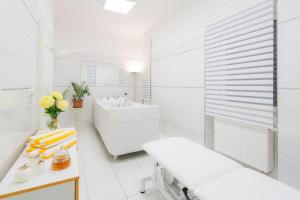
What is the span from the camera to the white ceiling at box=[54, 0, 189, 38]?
2973 millimetres

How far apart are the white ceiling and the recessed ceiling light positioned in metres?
0.12

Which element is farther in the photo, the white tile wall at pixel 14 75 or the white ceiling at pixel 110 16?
the white ceiling at pixel 110 16

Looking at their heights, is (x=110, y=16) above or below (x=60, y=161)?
above

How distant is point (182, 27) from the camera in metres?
3.02

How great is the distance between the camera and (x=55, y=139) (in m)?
1.29

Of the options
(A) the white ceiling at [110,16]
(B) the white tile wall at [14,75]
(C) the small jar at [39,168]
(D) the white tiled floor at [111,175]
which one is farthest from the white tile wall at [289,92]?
(B) the white tile wall at [14,75]

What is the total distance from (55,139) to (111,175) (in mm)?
1062

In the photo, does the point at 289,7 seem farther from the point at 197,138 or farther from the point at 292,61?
the point at 197,138

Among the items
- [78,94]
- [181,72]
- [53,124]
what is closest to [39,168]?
[53,124]

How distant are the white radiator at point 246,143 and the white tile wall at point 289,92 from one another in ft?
0.34

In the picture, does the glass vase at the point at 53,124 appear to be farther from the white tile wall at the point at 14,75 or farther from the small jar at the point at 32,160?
the small jar at the point at 32,160

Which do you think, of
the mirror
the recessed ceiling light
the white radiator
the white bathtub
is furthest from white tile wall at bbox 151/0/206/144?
the mirror

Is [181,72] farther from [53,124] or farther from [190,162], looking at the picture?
[53,124]

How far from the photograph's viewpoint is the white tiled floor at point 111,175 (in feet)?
5.50
